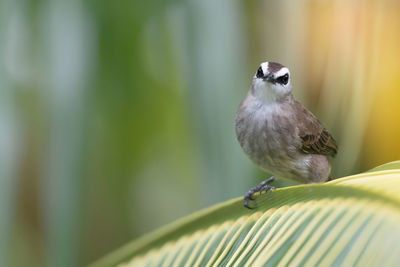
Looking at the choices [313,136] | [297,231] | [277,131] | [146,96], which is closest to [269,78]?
[277,131]

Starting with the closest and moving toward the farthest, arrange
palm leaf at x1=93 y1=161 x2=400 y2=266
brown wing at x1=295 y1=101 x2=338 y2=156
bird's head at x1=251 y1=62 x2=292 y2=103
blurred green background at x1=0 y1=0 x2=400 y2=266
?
palm leaf at x1=93 y1=161 x2=400 y2=266, blurred green background at x1=0 y1=0 x2=400 y2=266, bird's head at x1=251 y1=62 x2=292 y2=103, brown wing at x1=295 y1=101 x2=338 y2=156

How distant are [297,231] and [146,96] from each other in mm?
834

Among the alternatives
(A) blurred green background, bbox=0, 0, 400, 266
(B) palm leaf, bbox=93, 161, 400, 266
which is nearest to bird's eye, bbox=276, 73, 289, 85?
(A) blurred green background, bbox=0, 0, 400, 266

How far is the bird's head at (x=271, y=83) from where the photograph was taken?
6.89 feet

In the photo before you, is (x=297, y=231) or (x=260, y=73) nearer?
(x=297, y=231)

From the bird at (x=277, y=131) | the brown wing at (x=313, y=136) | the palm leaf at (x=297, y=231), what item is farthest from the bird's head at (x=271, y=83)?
the palm leaf at (x=297, y=231)

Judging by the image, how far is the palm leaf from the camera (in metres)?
0.99

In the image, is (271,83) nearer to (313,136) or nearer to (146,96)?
(313,136)

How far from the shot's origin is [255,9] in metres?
1.88

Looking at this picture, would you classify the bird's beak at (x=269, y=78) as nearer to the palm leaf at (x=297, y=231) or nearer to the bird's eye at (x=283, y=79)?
the bird's eye at (x=283, y=79)

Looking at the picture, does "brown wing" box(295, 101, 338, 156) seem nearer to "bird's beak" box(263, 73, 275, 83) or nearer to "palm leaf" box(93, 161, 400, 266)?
"bird's beak" box(263, 73, 275, 83)

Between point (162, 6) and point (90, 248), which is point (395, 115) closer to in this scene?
point (162, 6)

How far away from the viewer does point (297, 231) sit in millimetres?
1091

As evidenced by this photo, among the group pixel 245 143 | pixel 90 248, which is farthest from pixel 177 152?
pixel 90 248
